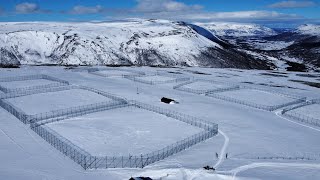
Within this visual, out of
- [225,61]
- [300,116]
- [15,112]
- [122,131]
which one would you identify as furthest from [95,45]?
[122,131]

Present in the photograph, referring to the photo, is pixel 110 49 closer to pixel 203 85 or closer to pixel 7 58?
pixel 7 58

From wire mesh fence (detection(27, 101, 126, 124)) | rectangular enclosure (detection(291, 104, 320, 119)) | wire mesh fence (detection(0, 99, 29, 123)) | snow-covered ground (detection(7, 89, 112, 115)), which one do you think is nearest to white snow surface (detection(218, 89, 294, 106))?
rectangular enclosure (detection(291, 104, 320, 119))

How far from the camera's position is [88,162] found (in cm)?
3066

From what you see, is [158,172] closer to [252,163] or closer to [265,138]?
[252,163]

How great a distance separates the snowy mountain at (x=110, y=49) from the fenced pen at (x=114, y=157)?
3944 inches

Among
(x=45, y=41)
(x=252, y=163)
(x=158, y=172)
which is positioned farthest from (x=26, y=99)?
(x=45, y=41)

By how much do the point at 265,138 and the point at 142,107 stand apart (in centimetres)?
2056

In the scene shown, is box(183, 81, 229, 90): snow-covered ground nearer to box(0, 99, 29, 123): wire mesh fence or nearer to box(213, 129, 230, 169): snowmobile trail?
box(213, 129, 230, 169): snowmobile trail

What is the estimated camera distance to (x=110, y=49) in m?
152

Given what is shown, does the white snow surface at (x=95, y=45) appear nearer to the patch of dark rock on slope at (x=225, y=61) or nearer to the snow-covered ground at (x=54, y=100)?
the patch of dark rock on slope at (x=225, y=61)

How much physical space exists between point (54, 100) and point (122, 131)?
20.8 metres

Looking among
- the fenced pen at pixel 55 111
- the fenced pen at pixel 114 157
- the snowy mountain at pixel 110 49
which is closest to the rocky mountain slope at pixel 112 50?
the snowy mountain at pixel 110 49

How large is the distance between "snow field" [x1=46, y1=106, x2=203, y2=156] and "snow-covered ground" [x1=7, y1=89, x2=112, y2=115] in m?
7.09

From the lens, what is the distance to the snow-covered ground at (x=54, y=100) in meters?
51.4
